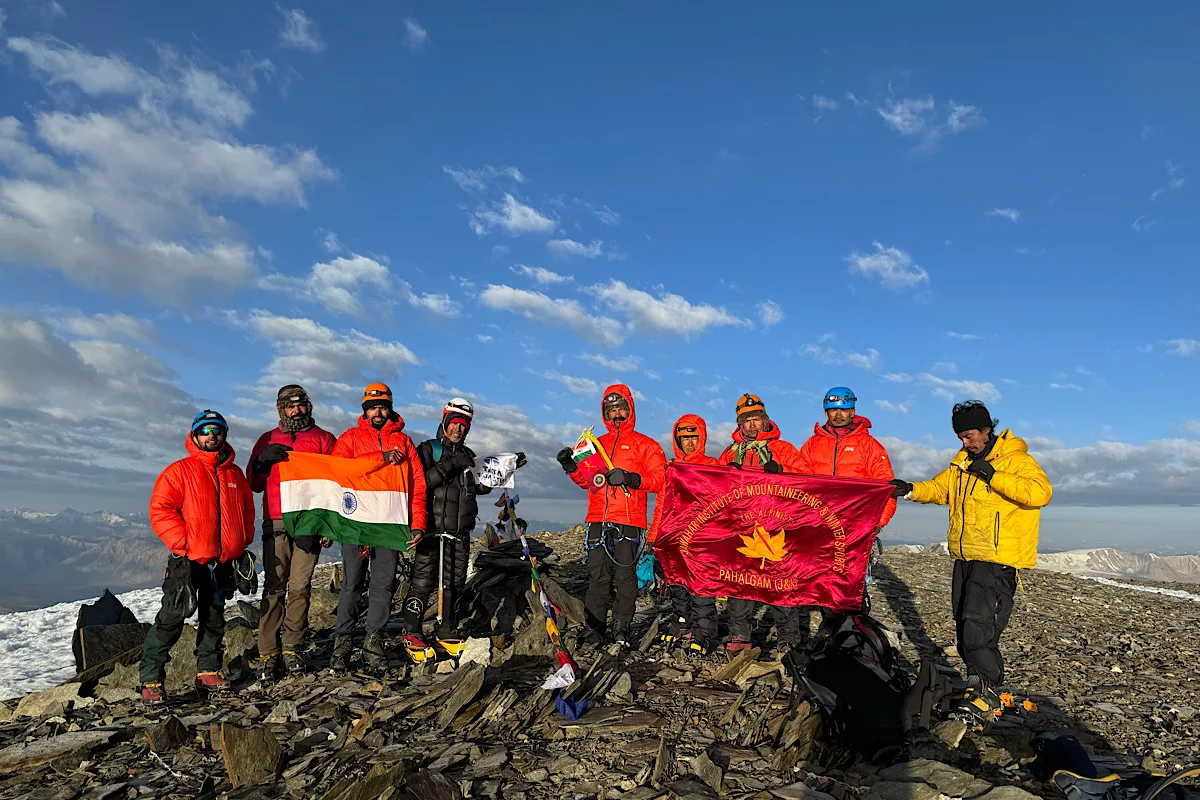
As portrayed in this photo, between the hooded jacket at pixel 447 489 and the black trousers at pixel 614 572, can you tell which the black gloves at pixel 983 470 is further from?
the hooded jacket at pixel 447 489

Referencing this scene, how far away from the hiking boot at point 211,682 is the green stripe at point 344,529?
1773 mm

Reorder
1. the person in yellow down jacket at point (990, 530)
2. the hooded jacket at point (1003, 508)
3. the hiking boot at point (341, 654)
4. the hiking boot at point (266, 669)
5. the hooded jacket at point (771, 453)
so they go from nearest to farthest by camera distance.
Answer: the hooded jacket at point (1003, 508) < the person in yellow down jacket at point (990, 530) < the hiking boot at point (266, 669) < the hiking boot at point (341, 654) < the hooded jacket at point (771, 453)

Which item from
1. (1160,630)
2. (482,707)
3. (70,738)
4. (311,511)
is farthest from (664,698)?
(1160,630)

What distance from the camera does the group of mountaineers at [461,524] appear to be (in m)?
7.36

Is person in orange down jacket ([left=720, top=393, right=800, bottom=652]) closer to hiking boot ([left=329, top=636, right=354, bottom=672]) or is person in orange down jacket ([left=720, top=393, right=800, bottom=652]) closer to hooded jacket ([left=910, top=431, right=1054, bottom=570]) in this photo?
hooded jacket ([left=910, top=431, right=1054, bottom=570])

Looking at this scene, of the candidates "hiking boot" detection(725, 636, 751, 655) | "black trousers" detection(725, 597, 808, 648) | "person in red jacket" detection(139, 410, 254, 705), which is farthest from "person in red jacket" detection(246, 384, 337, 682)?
"black trousers" detection(725, 597, 808, 648)

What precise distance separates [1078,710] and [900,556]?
15647mm

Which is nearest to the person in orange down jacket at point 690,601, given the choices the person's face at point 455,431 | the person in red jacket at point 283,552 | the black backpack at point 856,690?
the black backpack at point 856,690

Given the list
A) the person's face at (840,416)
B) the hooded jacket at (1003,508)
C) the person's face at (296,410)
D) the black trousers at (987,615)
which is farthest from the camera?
the person's face at (840,416)

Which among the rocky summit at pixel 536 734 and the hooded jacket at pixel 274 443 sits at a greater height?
the hooded jacket at pixel 274 443

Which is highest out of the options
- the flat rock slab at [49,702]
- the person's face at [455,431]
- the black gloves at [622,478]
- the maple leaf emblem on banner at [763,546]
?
the person's face at [455,431]

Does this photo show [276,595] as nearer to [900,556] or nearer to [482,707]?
[482,707]

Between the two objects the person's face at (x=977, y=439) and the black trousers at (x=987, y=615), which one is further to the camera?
the person's face at (x=977, y=439)

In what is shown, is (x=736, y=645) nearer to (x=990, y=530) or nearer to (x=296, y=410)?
(x=990, y=530)
